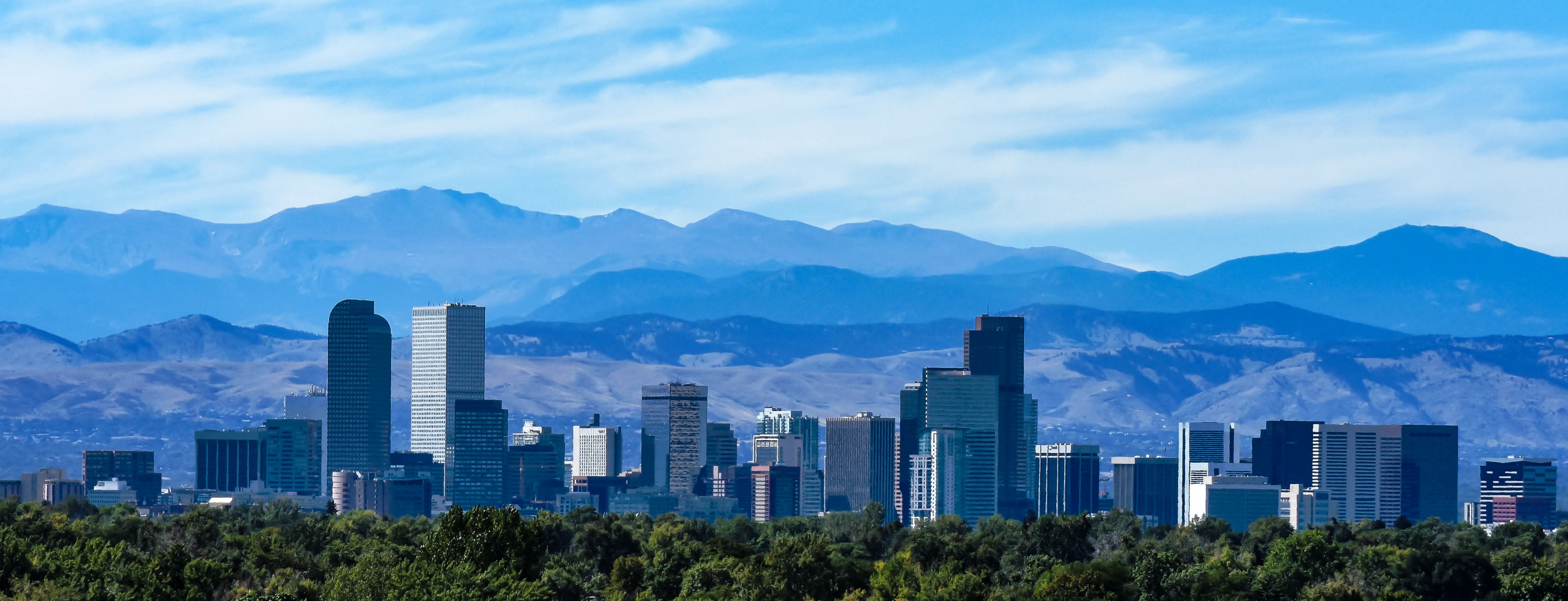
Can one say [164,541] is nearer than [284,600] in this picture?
No

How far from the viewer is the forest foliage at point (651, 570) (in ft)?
419

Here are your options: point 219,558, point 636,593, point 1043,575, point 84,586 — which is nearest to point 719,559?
point 636,593

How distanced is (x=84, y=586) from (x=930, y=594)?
52.6 meters

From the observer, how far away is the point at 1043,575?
157 meters

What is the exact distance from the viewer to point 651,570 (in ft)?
547

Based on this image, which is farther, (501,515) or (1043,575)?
(1043,575)

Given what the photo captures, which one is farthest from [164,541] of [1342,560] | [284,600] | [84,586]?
[1342,560]

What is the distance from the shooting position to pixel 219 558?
160 metres

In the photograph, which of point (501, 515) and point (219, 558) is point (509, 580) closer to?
point (501, 515)

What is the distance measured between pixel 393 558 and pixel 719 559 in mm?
25106

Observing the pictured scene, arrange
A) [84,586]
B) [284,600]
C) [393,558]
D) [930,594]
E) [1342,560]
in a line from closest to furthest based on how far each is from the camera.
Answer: [284,600] → [84,586] → [930,594] → [393,558] → [1342,560]

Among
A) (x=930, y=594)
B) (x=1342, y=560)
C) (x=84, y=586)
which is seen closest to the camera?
(x=84, y=586)

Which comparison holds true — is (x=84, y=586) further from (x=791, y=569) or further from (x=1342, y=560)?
(x=1342, y=560)

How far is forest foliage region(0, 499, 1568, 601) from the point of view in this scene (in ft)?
419
